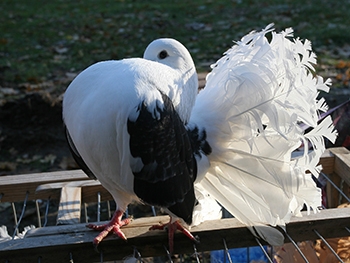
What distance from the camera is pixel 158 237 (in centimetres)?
163

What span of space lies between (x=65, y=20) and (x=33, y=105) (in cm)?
410

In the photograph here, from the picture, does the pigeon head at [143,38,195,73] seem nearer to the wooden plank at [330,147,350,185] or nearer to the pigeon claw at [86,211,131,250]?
the pigeon claw at [86,211,131,250]

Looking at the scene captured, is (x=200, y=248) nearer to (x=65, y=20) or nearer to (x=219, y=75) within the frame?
(x=219, y=75)

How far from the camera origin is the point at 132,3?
916 centimetres

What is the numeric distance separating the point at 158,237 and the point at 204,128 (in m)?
0.41

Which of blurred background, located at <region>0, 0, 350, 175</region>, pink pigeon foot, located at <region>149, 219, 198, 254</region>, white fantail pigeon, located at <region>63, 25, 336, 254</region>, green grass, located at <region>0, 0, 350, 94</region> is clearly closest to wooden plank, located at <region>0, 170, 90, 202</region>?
white fantail pigeon, located at <region>63, 25, 336, 254</region>

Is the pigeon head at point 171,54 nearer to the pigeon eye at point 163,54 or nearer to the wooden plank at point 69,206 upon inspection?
the pigeon eye at point 163,54

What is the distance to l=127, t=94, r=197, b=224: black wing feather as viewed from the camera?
1479 millimetres

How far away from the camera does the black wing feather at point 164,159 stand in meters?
1.48

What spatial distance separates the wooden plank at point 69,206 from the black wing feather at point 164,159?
0.37 m

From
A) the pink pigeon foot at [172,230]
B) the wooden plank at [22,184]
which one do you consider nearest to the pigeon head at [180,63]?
the pink pigeon foot at [172,230]

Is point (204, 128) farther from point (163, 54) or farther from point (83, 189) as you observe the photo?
point (83, 189)

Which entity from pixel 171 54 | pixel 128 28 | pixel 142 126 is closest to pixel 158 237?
pixel 142 126

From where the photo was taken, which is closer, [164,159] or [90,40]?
[164,159]
